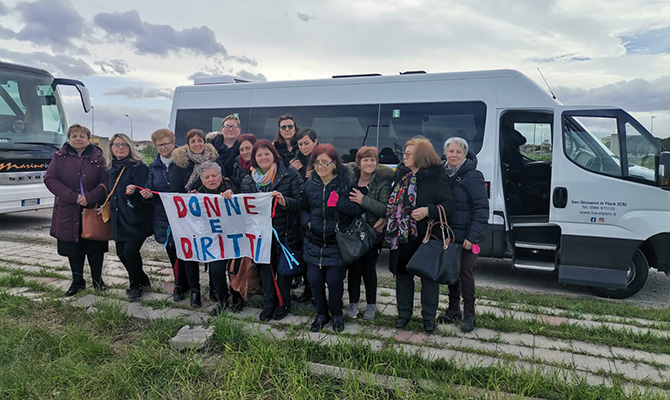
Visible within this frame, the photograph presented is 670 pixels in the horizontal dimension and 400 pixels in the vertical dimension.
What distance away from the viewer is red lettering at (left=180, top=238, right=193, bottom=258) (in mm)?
4461

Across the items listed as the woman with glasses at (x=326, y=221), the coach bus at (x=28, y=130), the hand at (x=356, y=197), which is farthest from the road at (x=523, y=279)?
the hand at (x=356, y=197)

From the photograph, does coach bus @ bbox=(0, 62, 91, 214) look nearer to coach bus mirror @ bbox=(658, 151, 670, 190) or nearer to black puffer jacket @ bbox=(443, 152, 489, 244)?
black puffer jacket @ bbox=(443, 152, 489, 244)

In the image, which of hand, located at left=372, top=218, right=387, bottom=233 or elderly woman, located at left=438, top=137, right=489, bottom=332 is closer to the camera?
elderly woman, located at left=438, top=137, right=489, bottom=332

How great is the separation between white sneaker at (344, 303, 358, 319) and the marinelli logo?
789 cm

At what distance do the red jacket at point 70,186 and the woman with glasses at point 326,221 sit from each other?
7.89 feet

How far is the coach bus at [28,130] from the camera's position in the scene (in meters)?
8.75

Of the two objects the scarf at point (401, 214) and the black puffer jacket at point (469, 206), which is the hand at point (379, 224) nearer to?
the scarf at point (401, 214)

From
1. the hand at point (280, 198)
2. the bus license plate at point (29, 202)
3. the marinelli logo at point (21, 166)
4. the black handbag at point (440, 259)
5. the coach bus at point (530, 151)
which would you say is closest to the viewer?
the black handbag at point (440, 259)

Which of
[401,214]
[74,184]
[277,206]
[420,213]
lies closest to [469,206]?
[420,213]

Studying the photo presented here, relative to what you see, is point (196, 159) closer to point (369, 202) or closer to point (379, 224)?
point (369, 202)

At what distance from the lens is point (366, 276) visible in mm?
4391

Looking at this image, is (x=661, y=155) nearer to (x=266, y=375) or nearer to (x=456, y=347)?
(x=456, y=347)

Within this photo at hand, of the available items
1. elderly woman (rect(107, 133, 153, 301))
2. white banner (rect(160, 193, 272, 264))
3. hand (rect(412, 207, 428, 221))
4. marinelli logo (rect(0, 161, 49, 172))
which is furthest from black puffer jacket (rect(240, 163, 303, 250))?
marinelli logo (rect(0, 161, 49, 172))

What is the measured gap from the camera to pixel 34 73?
9719mm
